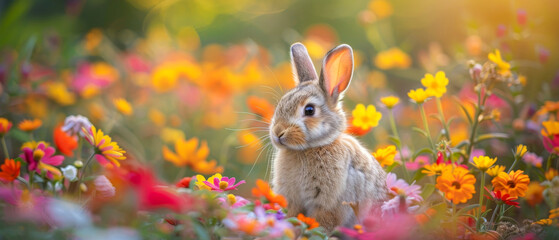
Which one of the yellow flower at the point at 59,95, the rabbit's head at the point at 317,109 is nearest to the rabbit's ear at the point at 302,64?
the rabbit's head at the point at 317,109

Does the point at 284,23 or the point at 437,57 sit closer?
the point at 437,57

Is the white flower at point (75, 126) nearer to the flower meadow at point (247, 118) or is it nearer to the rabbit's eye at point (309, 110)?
the flower meadow at point (247, 118)

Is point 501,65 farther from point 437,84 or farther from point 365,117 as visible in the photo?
point 365,117

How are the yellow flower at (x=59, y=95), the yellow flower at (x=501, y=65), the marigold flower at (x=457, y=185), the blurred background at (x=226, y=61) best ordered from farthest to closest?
the yellow flower at (x=59, y=95) → the blurred background at (x=226, y=61) → the yellow flower at (x=501, y=65) → the marigold flower at (x=457, y=185)

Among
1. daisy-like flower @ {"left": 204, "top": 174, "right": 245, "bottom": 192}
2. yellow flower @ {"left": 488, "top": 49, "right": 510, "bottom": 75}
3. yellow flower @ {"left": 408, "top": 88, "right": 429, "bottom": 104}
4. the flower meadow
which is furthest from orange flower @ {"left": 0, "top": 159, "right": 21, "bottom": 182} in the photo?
yellow flower @ {"left": 488, "top": 49, "right": 510, "bottom": 75}

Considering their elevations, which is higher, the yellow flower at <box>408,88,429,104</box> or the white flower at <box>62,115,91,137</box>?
the yellow flower at <box>408,88,429,104</box>

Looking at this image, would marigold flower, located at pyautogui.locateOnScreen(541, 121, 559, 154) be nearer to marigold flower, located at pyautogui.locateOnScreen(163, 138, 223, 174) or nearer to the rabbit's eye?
the rabbit's eye

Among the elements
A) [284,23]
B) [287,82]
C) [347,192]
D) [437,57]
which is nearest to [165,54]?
[287,82]

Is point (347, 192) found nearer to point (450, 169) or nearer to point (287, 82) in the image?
point (450, 169)
